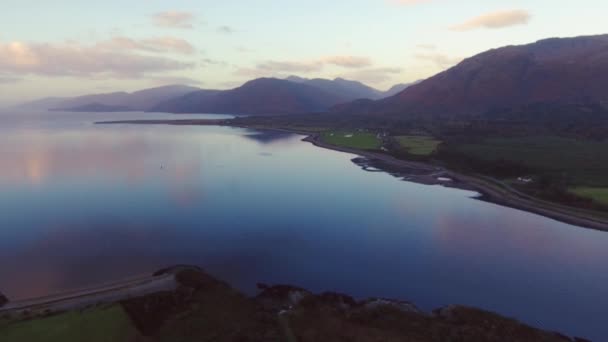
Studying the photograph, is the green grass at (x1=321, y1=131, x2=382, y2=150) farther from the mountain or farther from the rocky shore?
the mountain

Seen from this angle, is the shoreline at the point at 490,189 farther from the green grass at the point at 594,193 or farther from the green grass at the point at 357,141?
the green grass at the point at 357,141

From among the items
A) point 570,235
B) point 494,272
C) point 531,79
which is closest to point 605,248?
point 570,235

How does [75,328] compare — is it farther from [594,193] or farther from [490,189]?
[594,193]

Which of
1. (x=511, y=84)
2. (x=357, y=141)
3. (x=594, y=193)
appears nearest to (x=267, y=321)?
(x=594, y=193)

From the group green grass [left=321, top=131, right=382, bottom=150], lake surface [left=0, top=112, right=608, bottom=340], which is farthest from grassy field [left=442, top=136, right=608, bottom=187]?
green grass [left=321, top=131, right=382, bottom=150]

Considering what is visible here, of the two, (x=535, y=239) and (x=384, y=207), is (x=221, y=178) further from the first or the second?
(x=535, y=239)

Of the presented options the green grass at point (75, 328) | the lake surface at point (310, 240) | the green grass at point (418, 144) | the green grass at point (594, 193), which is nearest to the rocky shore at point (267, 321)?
the green grass at point (75, 328)

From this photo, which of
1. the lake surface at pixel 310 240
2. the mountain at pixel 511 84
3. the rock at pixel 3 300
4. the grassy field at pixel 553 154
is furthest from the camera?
the mountain at pixel 511 84
